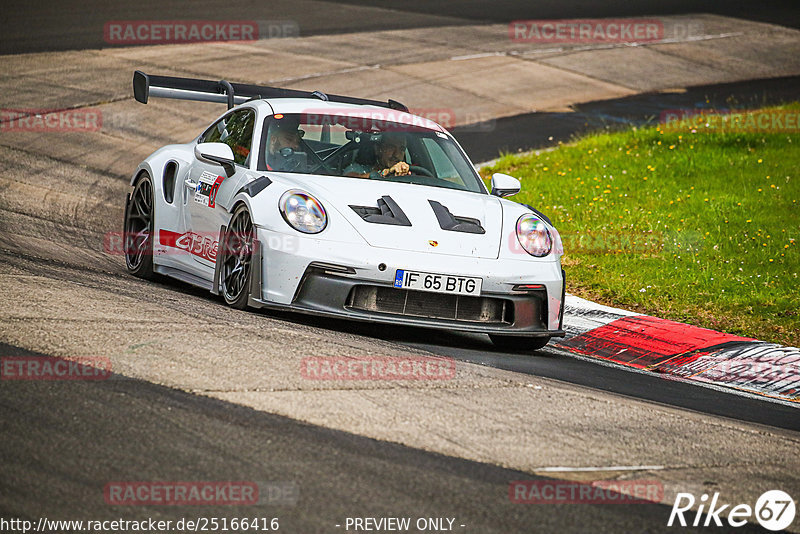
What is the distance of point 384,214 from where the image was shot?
22.6 feet

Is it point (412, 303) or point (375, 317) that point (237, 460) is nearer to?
point (375, 317)

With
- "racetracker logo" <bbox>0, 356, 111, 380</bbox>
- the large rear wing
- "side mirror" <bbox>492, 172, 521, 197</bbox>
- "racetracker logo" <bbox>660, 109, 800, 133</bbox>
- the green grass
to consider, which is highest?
the large rear wing

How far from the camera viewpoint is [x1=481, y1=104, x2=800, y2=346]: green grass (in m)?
8.67

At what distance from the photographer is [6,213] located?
977 cm

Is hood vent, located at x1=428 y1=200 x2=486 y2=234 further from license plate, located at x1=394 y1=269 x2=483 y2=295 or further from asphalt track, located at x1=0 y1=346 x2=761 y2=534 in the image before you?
asphalt track, located at x1=0 y1=346 x2=761 y2=534

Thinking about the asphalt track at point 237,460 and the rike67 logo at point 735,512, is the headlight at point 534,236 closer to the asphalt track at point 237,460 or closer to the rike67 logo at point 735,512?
the asphalt track at point 237,460

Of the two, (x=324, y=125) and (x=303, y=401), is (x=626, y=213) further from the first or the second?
(x=303, y=401)

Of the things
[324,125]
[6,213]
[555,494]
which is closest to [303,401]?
[555,494]

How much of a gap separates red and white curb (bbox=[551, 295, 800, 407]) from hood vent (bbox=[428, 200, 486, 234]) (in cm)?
135

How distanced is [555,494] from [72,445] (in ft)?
5.82

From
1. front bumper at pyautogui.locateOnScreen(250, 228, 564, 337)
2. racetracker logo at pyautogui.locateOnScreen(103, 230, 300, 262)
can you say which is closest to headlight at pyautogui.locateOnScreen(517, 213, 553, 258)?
front bumper at pyautogui.locateOnScreen(250, 228, 564, 337)

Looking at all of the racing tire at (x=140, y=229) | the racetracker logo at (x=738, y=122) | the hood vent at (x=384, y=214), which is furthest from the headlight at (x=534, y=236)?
the racetracker logo at (x=738, y=122)

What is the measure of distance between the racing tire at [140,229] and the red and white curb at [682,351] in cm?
320

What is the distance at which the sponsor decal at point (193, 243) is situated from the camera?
745cm
